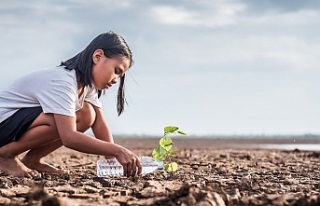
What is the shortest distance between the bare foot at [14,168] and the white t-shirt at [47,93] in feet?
1.07

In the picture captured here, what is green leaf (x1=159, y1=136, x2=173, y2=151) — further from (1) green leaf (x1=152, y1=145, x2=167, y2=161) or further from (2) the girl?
(2) the girl

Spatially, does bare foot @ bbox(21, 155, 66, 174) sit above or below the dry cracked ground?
above

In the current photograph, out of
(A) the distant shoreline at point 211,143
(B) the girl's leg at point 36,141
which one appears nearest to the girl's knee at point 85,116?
(B) the girl's leg at point 36,141

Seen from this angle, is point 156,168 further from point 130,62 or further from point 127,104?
point 130,62

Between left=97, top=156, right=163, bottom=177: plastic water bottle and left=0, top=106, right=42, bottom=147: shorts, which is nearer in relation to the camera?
left=0, top=106, right=42, bottom=147: shorts

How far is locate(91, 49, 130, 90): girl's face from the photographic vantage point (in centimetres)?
381

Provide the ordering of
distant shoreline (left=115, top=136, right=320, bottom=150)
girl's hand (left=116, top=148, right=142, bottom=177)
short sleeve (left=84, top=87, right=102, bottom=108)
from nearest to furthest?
girl's hand (left=116, top=148, right=142, bottom=177) → short sleeve (left=84, top=87, right=102, bottom=108) → distant shoreline (left=115, top=136, right=320, bottom=150)

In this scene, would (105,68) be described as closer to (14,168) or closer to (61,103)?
(61,103)

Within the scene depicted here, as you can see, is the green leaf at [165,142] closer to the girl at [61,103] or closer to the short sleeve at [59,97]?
the girl at [61,103]

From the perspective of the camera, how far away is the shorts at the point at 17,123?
154 inches

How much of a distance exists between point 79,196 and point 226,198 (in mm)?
783

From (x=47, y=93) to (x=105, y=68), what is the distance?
1.50ft

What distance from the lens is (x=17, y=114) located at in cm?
398

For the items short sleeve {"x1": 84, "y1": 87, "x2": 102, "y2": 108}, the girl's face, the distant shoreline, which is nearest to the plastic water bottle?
short sleeve {"x1": 84, "y1": 87, "x2": 102, "y2": 108}
